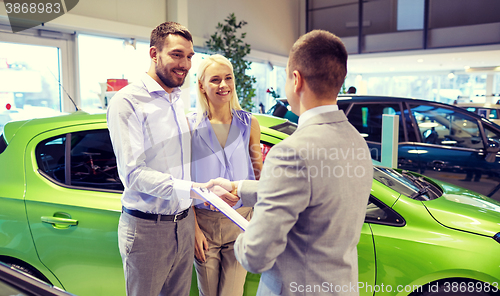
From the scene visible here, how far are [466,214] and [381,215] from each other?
42 cm

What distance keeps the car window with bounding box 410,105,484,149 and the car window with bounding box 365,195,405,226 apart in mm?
2432

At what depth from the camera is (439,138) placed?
13.4 ft

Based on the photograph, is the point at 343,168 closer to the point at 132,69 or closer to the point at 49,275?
the point at 49,275

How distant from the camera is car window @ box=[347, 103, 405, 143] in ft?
13.1

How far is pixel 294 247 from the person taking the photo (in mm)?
979

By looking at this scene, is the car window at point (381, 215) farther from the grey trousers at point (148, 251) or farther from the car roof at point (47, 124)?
the grey trousers at point (148, 251)

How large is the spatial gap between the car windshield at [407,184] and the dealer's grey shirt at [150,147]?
1.06 metres

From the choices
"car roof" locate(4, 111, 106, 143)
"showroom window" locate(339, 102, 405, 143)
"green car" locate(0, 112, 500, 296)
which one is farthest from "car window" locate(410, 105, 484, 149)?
"car roof" locate(4, 111, 106, 143)

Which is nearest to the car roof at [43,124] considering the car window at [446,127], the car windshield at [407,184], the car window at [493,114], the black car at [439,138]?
the car windshield at [407,184]

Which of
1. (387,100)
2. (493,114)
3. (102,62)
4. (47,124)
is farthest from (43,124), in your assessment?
(493,114)

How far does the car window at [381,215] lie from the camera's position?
177 centimetres

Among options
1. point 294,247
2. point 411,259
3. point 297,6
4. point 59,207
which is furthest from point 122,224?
point 297,6

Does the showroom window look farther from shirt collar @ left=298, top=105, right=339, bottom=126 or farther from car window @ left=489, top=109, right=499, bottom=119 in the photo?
car window @ left=489, top=109, right=499, bottom=119

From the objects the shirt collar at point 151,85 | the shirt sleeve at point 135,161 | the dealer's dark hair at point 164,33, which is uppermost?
the dealer's dark hair at point 164,33
